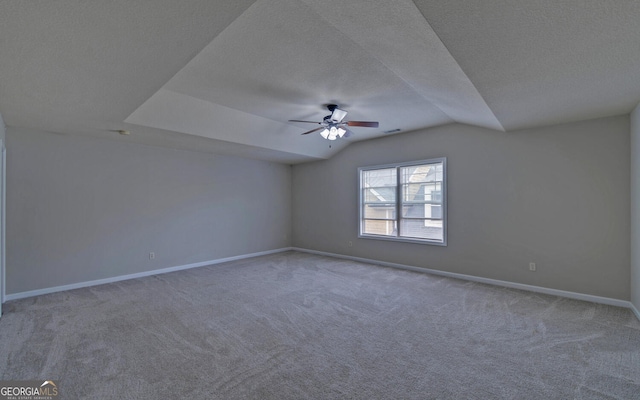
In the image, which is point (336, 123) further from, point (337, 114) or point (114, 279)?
point (114, 279)

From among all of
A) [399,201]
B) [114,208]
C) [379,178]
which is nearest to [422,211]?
[399,201]

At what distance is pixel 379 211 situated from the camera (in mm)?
6258

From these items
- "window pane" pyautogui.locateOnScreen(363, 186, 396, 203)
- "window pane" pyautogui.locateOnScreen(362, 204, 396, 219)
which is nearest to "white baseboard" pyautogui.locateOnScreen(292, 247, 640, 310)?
"window pane" pyautogui.locateOnScreen(362, 204, 396, 219)

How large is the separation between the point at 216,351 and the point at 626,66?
167 inches

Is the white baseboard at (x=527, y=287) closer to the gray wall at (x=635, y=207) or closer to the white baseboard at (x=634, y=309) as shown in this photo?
the white baseboard at (x=634, y=309)

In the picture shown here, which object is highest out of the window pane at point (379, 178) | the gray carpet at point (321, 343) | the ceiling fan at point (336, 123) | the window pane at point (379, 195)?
the ceiling fan at point (336, 123)

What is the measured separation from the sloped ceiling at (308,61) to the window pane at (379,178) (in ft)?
5.96

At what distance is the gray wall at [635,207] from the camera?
332cm

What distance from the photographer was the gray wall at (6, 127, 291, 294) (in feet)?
13.7

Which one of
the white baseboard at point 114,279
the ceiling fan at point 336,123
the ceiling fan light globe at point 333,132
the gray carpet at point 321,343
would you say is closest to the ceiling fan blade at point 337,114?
the ceiling fan at point 336,123

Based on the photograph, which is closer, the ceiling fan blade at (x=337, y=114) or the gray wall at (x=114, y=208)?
the ceiling fan blade at (x=337, y=114)

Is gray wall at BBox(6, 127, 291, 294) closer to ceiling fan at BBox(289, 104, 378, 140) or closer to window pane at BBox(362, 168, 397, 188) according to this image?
window pane at BBox(362, 168, 397, 188)

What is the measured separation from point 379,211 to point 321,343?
3.91 meters

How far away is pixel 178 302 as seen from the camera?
12.7 ft
